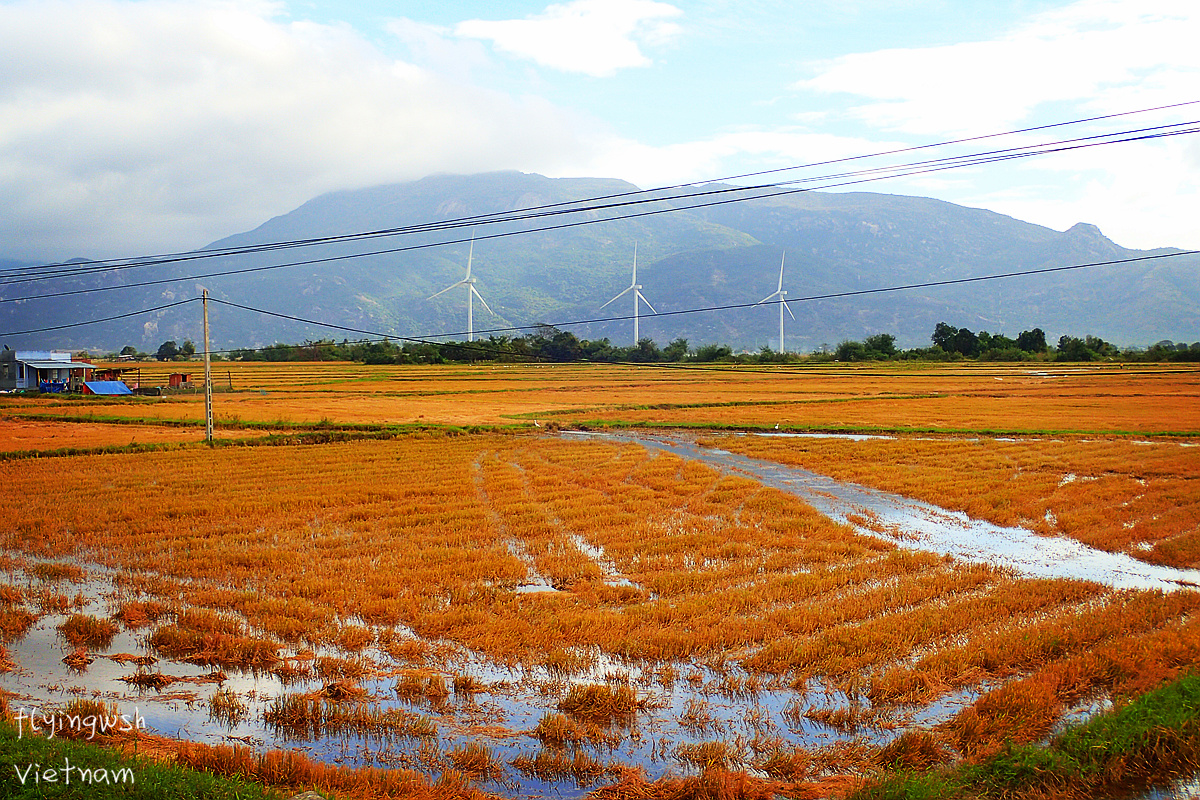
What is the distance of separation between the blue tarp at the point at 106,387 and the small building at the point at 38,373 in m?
1.91

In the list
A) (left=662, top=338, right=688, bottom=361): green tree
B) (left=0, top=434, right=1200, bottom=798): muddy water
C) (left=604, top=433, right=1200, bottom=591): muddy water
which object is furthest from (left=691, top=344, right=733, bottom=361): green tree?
(left=0, top=434, right=1200, bottom=798): muddy water

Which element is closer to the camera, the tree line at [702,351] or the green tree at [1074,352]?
the green tree at [1074,352]

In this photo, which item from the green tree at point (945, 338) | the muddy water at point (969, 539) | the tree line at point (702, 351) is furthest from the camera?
the green tree at point (945, 338)

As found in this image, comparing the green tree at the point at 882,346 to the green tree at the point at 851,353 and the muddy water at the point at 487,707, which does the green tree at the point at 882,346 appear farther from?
the muddy water at the point at 487,707

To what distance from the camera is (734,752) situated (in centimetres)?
695

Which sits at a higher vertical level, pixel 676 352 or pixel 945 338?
pixel 945 338

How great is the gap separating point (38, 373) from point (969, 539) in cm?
7339

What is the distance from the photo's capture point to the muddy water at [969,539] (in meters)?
13.2

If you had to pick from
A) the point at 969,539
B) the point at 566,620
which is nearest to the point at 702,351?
the point at 969,539

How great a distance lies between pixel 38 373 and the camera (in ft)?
212

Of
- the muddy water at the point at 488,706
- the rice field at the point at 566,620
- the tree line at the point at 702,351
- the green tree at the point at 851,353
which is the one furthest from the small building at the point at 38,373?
the green tree at the point at 851,353

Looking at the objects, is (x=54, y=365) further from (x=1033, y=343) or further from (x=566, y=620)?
(x=1033, y=343)

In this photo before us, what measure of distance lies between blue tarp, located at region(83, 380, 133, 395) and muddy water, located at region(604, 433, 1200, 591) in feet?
186

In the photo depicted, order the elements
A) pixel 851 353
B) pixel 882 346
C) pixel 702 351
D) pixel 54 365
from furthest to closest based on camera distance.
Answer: pixel 702 351 < pixel 882 346 < pixel 851 353 < pixel 54 365
